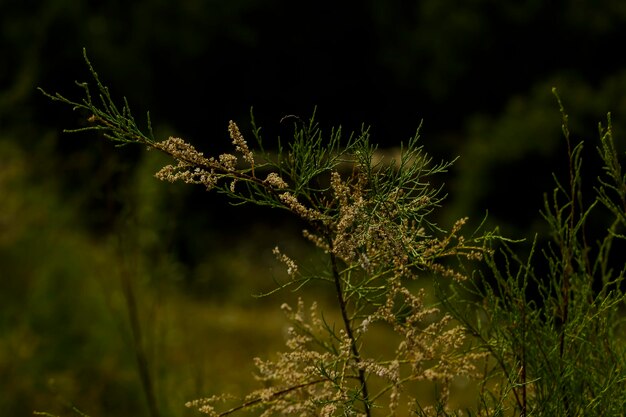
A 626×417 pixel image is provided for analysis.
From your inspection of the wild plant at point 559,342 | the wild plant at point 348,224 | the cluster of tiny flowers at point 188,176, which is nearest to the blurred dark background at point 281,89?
the wild plant at point 559,342

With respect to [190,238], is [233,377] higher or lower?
lower

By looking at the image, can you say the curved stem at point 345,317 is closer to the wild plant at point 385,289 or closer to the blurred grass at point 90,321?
the wild plant at point 385,289

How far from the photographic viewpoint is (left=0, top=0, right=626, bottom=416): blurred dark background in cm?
937

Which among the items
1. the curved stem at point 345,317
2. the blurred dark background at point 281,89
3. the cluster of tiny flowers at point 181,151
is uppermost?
the blurred dark background at point 281,89

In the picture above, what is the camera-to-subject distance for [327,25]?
1343 centimetres

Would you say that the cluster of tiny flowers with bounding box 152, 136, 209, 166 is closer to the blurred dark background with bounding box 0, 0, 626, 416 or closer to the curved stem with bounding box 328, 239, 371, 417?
the curved stem with bounding box 328, 239, 371, 417

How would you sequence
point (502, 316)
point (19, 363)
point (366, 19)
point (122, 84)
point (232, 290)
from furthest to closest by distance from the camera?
point (366, 19)
point (122, 84)
point (232, 290)
point (19, 363)
point (502, 316)

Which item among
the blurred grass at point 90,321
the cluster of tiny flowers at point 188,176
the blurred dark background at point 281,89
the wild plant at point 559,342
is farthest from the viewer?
the blurred dark background at point 281,89

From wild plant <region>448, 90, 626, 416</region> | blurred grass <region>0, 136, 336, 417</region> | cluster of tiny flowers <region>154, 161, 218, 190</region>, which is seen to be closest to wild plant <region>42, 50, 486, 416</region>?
cluster of tiny flowers <region>154, 161, 218, 190</region>

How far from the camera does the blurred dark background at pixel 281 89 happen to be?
9367 millimetres

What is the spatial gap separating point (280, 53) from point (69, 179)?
12.0 ft

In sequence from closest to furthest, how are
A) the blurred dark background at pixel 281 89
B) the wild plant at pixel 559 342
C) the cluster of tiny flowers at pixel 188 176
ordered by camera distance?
the cluster of tiny flowers at pixel 188 176
the wild plant at pixel 559 342
the blurred dark background at pixel 281 89

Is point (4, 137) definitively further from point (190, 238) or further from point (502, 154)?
point (502, 154)

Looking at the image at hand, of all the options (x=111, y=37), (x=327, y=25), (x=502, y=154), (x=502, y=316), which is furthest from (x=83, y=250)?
(x=502, y=316)
